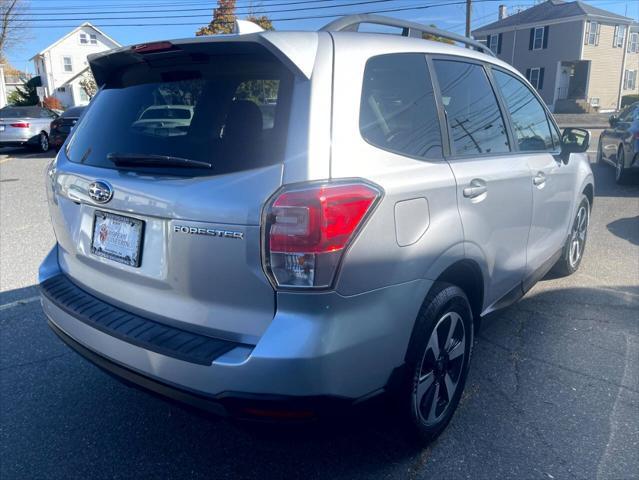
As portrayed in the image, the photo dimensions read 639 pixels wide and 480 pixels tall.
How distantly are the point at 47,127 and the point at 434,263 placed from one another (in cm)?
1828

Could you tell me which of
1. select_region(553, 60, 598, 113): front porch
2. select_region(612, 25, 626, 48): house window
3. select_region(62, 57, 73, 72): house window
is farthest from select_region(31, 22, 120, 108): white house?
select_region(612, 25, 626, 48): house window

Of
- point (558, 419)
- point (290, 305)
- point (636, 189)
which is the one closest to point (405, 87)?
point (290, 305)

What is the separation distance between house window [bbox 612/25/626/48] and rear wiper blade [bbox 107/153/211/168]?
148 feet

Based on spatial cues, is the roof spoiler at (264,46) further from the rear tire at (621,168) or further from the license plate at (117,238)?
the rear tire at (621,168)

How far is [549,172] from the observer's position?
3832 mm

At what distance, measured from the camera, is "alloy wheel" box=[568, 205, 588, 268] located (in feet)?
16.7

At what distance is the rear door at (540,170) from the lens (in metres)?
3.62

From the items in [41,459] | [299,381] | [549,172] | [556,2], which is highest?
[556,2]

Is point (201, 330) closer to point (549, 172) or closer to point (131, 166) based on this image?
point (131, 166)

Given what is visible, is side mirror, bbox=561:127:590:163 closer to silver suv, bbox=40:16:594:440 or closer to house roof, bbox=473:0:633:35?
silver suv, bbox=40:16:594:440

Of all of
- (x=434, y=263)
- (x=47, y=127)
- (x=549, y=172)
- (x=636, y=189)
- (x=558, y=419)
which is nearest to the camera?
(x=434, y=263)

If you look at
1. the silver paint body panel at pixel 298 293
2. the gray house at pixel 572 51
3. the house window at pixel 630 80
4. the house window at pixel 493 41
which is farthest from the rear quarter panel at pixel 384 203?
the house window at pixel 630 80

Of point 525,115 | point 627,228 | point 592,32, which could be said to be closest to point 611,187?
point 627,228

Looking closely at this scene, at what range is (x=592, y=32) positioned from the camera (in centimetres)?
3812
